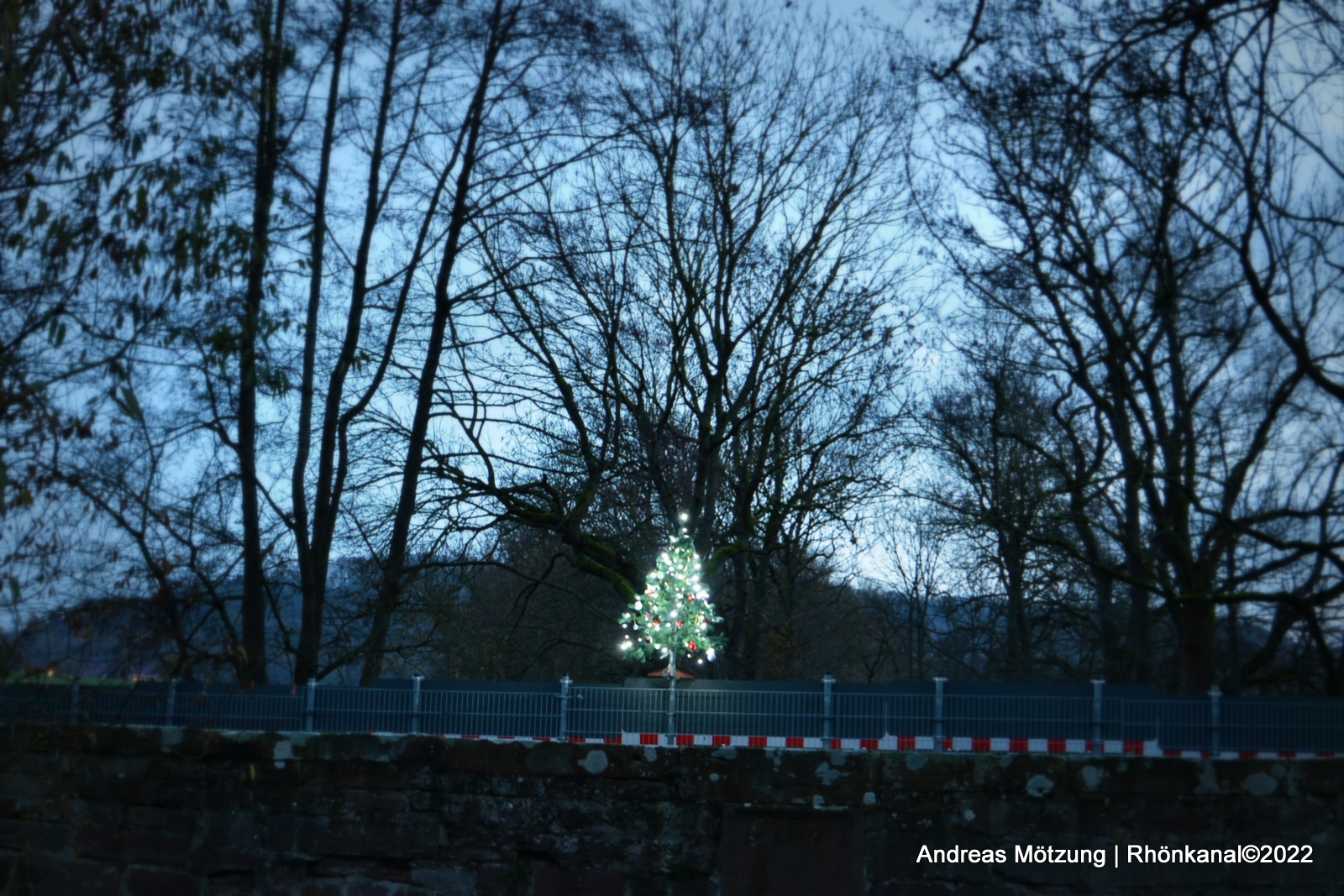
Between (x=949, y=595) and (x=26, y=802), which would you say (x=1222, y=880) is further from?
(x=949, y=595)

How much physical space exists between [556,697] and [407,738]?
23.6ft

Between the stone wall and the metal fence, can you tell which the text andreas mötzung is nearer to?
the stone wall

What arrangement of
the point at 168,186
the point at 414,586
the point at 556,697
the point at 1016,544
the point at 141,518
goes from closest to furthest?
1. the point at 168,186
2. the point at 141,518
3. the point at 556,697
4. the point at 414,586
5. the point at 1016,544

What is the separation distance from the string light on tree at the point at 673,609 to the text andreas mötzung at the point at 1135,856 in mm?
12000

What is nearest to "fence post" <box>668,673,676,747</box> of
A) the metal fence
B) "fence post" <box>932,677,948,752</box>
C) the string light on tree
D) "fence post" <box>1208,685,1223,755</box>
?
the metal fence

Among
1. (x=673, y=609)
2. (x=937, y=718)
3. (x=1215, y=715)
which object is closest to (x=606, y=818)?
(x=1215, y=715)

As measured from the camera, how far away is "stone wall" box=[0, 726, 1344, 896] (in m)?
3.75

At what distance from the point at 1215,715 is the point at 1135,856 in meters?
6.09

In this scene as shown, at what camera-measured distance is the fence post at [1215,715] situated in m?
8.90

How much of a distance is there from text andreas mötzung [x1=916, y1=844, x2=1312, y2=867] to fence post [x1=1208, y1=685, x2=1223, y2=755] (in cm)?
573

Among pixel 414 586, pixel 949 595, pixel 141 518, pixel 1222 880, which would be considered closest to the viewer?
pixel 1222 880

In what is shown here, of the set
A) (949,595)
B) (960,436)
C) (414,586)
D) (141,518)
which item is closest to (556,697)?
(414,586)

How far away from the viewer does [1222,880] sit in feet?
12.2

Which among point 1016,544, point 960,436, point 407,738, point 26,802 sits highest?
point 960,436
